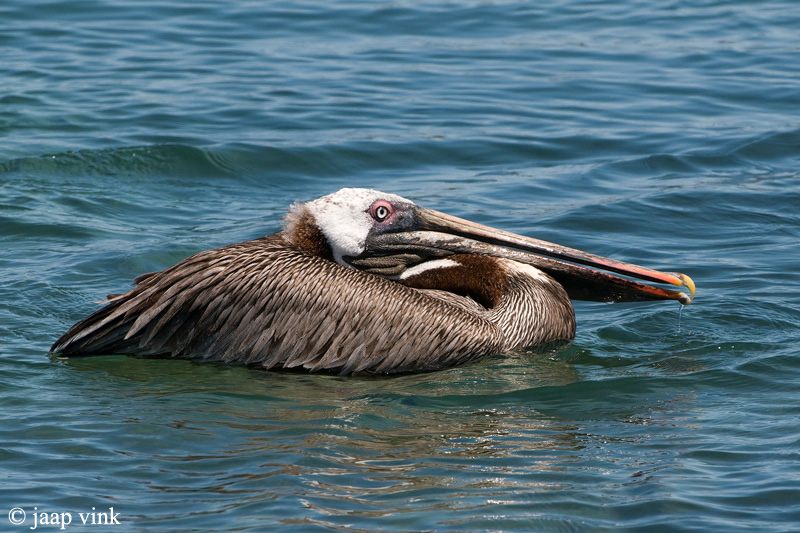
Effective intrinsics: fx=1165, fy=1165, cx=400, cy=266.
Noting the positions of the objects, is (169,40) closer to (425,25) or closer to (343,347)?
(425,25)

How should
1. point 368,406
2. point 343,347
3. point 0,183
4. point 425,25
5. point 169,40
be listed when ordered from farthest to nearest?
point 425,25
point 169,40
point 0,183
point 343,347
point 368,406

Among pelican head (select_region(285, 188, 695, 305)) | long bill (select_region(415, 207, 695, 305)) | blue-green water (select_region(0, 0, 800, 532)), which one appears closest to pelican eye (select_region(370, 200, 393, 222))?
pelican head (select_region(285, 188, 695, 305))

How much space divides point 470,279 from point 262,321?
139 centimetres

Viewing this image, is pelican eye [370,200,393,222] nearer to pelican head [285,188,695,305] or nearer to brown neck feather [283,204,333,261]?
pelican head [285,188,695,305]

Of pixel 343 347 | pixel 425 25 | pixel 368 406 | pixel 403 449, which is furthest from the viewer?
pixel 425 25

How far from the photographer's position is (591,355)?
21.7 ft

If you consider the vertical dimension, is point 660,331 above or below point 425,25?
below

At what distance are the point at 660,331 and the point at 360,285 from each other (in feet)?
6.30

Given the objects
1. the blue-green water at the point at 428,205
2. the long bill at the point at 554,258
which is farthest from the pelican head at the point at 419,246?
the blue-green water at the point at 428,205

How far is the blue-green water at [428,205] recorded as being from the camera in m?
4.73

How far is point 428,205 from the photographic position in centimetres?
952

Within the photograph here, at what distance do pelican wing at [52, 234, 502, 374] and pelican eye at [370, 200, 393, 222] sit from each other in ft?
1.79

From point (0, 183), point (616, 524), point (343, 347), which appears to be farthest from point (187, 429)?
point (0, 183)

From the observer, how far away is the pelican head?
6.61m
